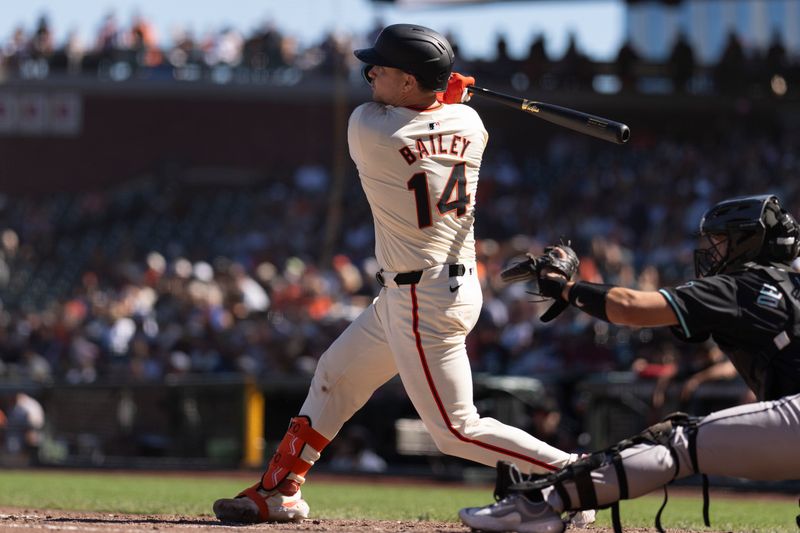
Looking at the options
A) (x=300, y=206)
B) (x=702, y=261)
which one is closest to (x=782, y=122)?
(x=300, y=206)

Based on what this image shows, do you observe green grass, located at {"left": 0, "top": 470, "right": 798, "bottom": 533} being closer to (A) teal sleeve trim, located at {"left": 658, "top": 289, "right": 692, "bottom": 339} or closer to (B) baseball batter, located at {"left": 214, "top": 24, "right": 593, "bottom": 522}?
(B) baseball batter, located at {"left": 214, "top": 24, "right": 593, "bottom": 522}

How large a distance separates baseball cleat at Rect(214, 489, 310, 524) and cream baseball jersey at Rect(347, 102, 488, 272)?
1.15 metres

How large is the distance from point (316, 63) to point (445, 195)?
852 inches

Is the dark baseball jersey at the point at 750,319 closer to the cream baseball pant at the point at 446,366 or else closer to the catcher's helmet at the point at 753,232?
the catcher's helmet at the point at 753,232

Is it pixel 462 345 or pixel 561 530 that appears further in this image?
pixel 462 345

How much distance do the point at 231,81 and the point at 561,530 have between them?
2347 centimetres

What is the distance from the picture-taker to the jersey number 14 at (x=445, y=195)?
15.6ft

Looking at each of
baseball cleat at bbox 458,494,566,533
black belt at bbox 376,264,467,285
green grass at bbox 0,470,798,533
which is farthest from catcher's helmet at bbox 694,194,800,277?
green grass at bbox 0,470,798,533

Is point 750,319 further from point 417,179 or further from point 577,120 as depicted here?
point 417,179

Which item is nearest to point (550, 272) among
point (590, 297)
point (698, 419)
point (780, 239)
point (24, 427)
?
point (590, 297)

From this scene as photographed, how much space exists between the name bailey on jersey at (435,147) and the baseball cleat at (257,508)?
1.56 m

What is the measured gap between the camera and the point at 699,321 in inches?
162

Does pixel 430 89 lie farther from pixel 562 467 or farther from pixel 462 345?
pixel 562 467

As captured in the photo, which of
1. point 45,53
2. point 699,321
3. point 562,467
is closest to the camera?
point 699,321
